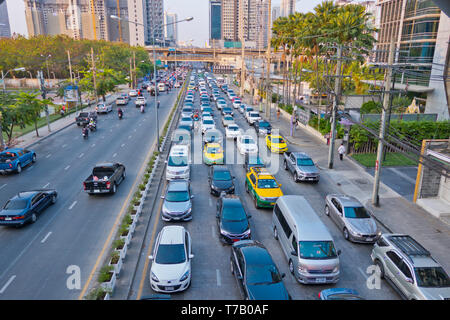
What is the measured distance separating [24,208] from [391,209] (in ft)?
62.9

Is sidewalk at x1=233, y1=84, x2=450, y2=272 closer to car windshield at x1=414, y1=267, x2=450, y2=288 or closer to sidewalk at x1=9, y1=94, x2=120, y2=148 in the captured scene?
car windshield at x1=414, y1=267, x2=450, y2=288

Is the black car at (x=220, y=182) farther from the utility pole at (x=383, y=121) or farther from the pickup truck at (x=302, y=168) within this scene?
the utility pole at (x=383, y=121)

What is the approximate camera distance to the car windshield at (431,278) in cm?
1100

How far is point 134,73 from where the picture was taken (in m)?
92.6

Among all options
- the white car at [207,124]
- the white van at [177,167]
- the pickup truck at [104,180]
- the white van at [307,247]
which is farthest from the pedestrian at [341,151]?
the pickup truck at [104,180]

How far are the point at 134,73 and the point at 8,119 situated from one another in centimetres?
6556

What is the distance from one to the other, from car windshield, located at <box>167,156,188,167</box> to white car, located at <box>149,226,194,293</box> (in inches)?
383

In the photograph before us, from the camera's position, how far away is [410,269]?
449 inches

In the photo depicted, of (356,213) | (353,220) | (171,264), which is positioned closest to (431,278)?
(353,220)

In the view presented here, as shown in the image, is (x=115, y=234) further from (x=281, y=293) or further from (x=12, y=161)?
(x=12, y=161)

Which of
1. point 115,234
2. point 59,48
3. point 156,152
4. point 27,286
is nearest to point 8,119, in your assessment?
point 156,152

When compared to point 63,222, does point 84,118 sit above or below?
above

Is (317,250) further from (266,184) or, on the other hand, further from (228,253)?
(266,184)
